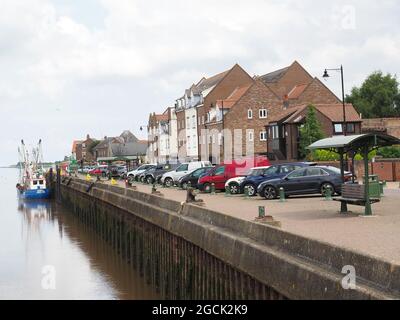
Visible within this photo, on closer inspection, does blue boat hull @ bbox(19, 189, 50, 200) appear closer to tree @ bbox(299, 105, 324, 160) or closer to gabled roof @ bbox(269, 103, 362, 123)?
gabled roof @ bbox(269, 103, 362, 123)

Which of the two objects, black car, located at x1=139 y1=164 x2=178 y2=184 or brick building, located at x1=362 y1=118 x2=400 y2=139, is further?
brick building, located at x1=362 y1=118 x2=400 y2=139

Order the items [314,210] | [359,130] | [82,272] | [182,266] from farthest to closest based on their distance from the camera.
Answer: [359,130], [82,272], [314,210], [182,266]

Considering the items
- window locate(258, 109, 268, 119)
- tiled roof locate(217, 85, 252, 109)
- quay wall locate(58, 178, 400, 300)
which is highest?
tiled roof locate(217, 85, 252, 109)

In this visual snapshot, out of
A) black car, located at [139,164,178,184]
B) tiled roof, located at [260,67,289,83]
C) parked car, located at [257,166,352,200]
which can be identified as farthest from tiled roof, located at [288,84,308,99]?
parked car, located at [257,166,352,200]

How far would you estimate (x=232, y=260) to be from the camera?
13258 mm

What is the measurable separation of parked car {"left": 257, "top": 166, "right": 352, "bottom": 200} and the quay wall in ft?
20.2

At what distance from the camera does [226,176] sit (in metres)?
39.8

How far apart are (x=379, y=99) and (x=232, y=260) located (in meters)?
98.1

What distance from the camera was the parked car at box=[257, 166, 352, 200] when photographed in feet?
97.2

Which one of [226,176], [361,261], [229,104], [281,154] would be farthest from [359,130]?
[361,261]

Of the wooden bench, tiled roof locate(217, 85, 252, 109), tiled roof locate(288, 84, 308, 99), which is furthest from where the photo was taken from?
tiled roof locate(288, 84, 308, 99)

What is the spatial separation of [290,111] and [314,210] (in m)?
53.0

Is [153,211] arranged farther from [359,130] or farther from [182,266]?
[359,130]

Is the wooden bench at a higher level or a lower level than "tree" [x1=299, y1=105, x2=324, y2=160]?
lower
